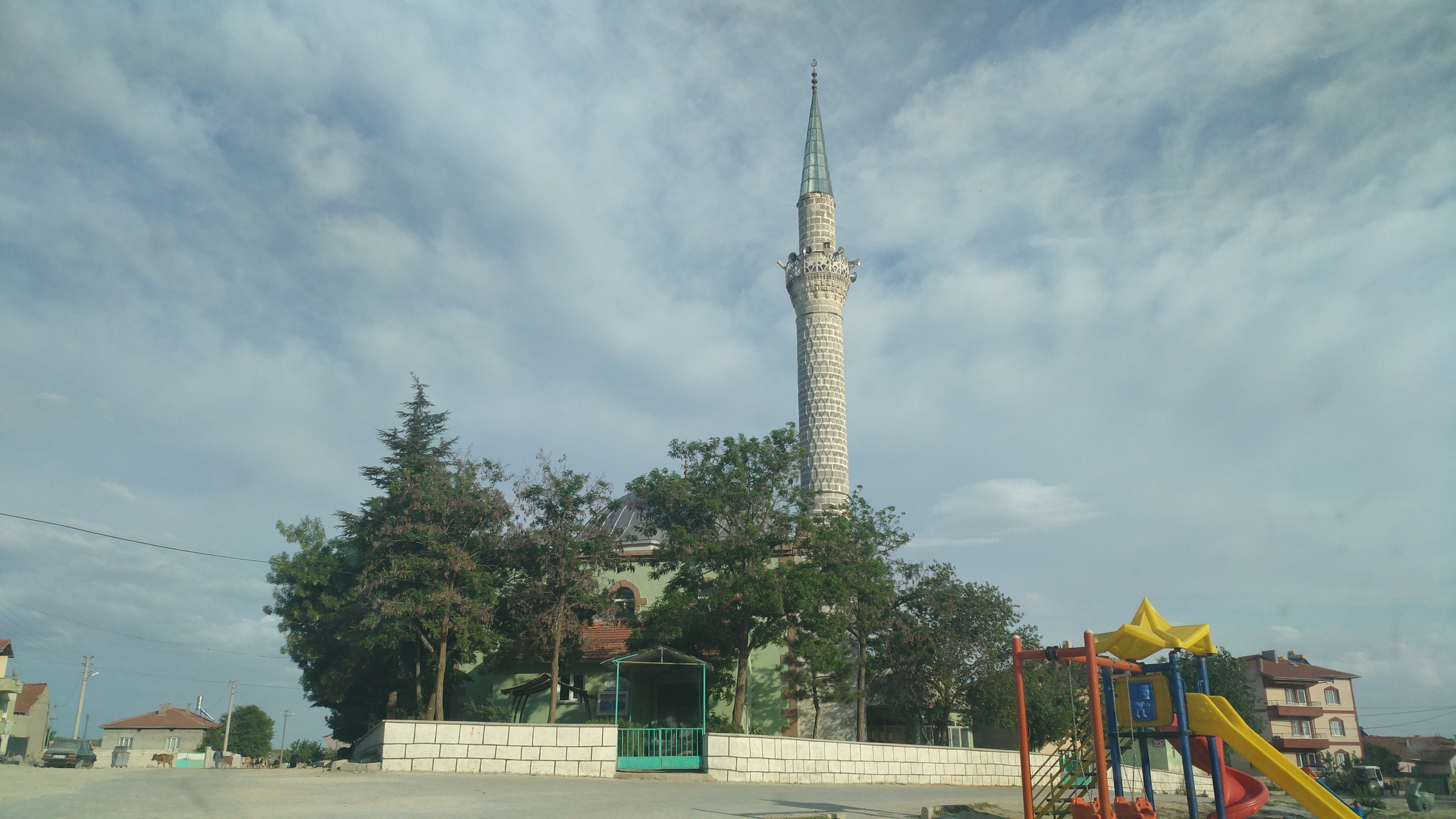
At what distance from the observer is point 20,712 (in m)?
47.6

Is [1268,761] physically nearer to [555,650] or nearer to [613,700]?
[555,650]

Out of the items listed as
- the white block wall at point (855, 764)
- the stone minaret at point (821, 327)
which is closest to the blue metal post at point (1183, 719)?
the white block wall at point (855, 764)

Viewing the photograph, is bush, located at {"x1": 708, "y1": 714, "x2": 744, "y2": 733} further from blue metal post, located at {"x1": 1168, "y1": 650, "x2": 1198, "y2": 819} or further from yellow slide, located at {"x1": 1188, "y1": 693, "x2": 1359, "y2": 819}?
yellow slide, located at {"x1": 1188, "y1": 693, "x2": 1359, "y2": 819}

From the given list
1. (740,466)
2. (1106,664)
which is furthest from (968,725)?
(1106,664)

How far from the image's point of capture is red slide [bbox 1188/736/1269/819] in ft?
39.9

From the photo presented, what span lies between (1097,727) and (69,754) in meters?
33.1

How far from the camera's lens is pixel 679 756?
18.9 metres

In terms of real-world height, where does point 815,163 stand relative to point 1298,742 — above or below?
above

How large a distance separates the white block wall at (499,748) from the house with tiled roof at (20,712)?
121ft

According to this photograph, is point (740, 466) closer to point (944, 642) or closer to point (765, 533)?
point (765, 533)

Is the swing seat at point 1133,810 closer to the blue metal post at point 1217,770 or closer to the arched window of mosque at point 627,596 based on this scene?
the blue metal post at point 1217,770

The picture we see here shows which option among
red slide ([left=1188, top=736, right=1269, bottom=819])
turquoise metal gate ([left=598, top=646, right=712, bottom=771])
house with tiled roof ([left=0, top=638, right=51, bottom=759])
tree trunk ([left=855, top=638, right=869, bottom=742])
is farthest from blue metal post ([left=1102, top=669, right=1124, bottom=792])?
house with tiled roof ([left=0, top=638, right=51, bottom=759])

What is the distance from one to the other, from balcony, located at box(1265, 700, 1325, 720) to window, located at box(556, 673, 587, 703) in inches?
2021

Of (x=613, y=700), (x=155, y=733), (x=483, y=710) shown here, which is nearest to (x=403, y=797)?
(x=483, y=710)
